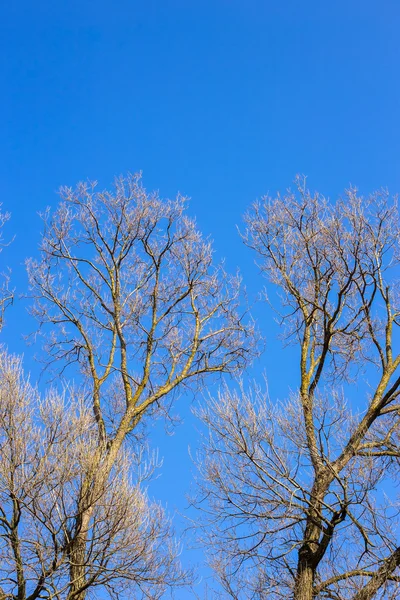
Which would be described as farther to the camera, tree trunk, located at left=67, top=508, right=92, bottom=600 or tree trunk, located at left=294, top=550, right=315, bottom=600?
tree trunk, located at left=67, top=508, right=92, bottom=600

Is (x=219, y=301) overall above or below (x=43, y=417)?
above

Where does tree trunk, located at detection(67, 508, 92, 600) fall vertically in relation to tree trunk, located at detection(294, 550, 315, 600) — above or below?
above

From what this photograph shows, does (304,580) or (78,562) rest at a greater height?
(78,562)

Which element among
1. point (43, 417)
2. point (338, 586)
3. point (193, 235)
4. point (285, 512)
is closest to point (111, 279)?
point (193, 235)

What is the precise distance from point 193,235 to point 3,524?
7.17 meters

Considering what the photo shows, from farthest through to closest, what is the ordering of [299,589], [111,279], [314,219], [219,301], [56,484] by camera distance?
[219,301] → [111,279] → [314,219] → [56,484] → [299,589]

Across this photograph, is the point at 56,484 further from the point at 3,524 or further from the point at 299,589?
the point at 299,589

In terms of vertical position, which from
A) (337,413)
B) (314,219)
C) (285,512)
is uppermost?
(314,219)

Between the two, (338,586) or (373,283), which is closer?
(338,586)

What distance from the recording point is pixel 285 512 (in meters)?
9.79

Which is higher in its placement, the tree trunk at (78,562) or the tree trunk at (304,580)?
the tree trunk at (78,562)

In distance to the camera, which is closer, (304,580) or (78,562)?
(304,580)

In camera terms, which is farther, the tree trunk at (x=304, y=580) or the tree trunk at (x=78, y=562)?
the tree trunk at (x=78, y=562)

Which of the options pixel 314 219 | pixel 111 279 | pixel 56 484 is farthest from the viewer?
pixel 111 279
